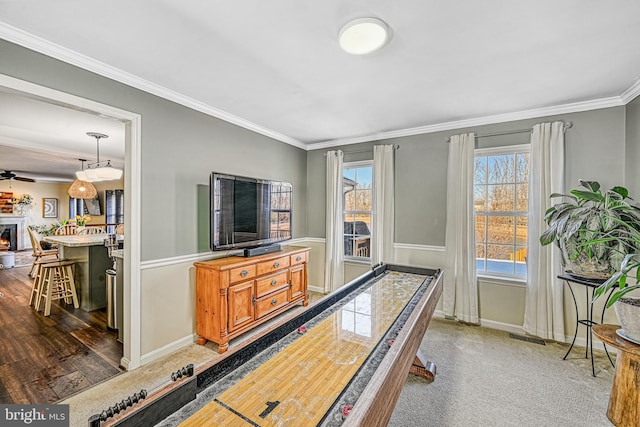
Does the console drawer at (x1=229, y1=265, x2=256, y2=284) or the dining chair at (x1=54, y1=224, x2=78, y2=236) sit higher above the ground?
the dining chair at (x1=54, y1=224, x2=78, y2=236)

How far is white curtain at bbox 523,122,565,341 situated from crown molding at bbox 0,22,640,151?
0.28 m

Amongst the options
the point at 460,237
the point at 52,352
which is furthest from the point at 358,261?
the point at 52,352

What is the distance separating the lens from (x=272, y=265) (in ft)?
10.7

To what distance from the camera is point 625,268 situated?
1.62 meters

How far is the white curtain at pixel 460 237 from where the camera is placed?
3.35 metres

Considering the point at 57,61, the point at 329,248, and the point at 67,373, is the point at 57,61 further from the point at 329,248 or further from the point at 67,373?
the point at 329,248

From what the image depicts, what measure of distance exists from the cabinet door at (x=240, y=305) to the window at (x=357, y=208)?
2.01 m

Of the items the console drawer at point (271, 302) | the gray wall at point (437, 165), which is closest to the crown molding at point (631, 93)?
the gray wall at point (437, 165)

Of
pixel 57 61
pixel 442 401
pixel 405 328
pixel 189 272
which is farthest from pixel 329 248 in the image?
pixel 57 61

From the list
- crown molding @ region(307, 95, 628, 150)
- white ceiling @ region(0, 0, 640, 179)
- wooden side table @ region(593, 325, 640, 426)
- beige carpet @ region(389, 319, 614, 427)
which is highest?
white ceiling @ region(0, 0, 640, 179)

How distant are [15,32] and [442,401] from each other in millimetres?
3913

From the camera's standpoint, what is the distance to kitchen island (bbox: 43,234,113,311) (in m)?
3.73

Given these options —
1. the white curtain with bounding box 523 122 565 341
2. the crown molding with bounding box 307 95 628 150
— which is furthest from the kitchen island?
the white curtain with bounding box 523 122 565 341

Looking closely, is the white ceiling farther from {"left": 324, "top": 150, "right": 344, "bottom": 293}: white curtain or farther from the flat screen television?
{"left": 324, "top": 150, "right": 344, "bottom": 293}: white curtain
